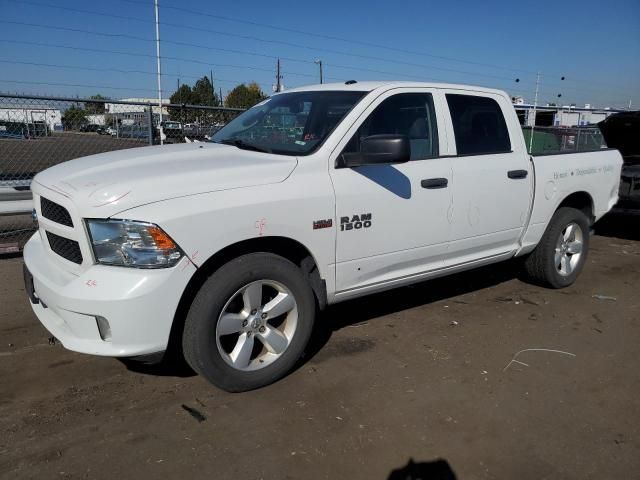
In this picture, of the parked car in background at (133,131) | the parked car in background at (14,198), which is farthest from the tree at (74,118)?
the parked car in background at (14,198)

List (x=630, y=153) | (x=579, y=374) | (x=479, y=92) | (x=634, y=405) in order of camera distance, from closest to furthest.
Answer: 1. (x=634, y=405)
2. (x=579, y=374)
3. (x=479, y=92)
4. (x=630, y=153)

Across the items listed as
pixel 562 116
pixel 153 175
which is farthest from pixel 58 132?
pixel 562 116

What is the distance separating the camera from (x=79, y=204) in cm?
268

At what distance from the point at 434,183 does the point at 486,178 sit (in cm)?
62

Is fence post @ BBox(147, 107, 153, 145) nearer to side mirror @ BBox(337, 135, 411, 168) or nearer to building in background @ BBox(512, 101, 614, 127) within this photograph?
side mirror @ BBox(337, 135, 411, 168)

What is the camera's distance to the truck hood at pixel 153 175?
8.73 feet

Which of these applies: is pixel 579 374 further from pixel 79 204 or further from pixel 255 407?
pixel 79 204

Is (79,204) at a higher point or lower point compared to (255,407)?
higher

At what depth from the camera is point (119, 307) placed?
2.58 metres

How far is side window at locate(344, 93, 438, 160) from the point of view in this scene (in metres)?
3.67

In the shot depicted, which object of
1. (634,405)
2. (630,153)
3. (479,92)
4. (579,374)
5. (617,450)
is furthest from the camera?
(630,153)

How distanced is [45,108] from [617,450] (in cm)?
693

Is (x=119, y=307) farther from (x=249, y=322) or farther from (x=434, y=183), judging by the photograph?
(x=434, y=183)

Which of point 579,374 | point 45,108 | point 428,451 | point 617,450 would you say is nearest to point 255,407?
point 428,451
